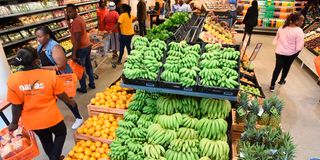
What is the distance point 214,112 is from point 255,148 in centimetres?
47

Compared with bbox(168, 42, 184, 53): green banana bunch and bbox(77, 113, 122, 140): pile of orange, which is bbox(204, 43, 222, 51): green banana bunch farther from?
bbox(77, 113, 122, 140): pile of orange

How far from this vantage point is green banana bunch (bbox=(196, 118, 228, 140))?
7.18ft

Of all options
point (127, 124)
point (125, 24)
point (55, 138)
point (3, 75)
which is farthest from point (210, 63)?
point (125, 24)

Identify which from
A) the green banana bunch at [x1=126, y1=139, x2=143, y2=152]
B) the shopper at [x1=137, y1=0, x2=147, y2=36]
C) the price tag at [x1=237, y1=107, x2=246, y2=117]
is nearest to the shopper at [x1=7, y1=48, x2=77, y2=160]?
the green banana bunch at [x1=126, y1=139, x2=143, y2=152]

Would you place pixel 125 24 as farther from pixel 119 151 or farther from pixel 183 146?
pixel 183 146

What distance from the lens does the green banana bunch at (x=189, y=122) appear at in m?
2.26

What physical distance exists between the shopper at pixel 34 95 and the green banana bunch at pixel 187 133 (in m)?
1.42

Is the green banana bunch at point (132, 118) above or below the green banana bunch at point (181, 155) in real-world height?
above

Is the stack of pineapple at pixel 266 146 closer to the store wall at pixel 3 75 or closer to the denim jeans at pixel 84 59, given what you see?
the store wall at pixel 3 75

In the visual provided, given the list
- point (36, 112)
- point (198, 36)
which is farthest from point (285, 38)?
point (36, 112)

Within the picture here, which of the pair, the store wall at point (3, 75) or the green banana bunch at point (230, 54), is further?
the store wall at point (3, 75)

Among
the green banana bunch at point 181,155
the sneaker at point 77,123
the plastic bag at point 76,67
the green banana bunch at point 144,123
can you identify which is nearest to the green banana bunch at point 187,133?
the green banana bunch at point 181,155

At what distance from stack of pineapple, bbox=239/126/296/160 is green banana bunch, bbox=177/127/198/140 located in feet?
1.45

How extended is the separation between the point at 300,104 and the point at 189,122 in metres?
3.79
